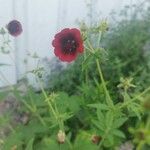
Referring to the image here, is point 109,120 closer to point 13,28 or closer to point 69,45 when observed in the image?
point 69,45

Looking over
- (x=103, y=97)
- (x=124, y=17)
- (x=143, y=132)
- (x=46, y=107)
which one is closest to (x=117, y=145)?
(x=103, y=97)

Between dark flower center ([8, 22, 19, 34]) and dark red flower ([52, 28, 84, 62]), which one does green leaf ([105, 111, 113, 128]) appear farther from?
dark flower center ([8, 22, 19, 34])

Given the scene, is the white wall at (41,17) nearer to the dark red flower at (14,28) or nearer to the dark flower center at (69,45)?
the dark red flower at (14,28)

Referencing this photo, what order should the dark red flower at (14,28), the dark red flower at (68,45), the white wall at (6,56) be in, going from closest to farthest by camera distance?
1. the dark red flower at (68,45)
2. the dark red flower at (14,28)
3. the white wall at (6,56)

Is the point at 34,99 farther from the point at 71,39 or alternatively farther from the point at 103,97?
the point at 71,39

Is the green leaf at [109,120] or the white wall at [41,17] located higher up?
the white wall at [41,17]

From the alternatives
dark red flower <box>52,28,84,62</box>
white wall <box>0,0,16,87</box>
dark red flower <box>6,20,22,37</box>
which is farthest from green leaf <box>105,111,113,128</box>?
white wall <box>0,0,16,87</box>

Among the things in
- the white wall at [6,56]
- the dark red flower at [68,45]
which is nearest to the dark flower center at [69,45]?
the dark red flower at [68,45]
